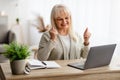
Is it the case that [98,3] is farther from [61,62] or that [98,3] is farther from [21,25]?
[61,62]

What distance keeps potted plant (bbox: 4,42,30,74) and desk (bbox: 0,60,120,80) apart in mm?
56

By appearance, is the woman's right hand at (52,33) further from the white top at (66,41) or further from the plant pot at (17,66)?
the plant pot at (17,66)

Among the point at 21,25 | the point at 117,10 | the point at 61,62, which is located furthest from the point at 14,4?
the point at 61,62

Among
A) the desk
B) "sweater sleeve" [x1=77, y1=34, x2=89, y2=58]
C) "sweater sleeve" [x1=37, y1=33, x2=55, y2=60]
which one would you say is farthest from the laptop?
"sweater sleeve" [x1=77, y1=34, x2=89, y2=58]

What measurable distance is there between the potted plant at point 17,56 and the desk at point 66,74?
56mm

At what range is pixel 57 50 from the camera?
2.32 meters

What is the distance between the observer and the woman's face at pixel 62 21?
2.38 metres

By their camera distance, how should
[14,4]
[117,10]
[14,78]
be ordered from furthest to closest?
[14,4] → [117,10] → [14,78]

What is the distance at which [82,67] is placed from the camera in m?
1.88

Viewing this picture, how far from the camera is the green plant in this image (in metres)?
1.67

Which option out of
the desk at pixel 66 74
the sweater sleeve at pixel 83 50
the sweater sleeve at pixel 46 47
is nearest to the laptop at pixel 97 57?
the desk at pixel 66 74

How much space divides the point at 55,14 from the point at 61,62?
534 mm

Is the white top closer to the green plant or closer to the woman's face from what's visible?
the woman's face

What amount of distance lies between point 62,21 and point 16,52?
2.71 feet
